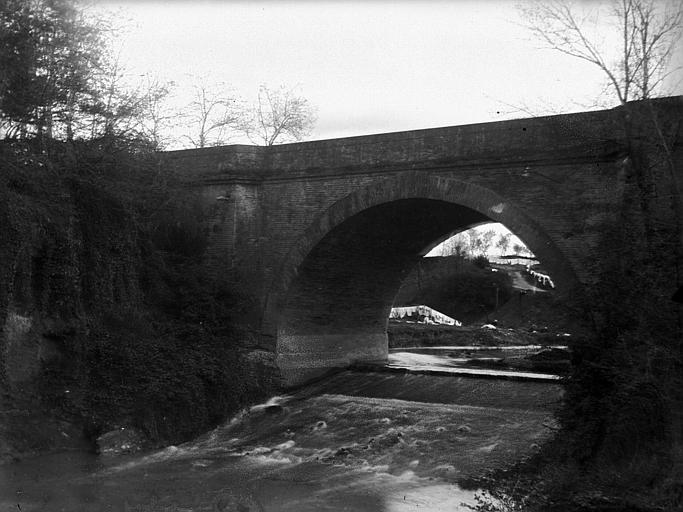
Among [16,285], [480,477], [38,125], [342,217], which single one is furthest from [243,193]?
[480,477]

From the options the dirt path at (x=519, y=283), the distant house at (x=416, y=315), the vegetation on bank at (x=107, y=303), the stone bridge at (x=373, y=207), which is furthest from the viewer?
the dirt path at (x=519, y=283)

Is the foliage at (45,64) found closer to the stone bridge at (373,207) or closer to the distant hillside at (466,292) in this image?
the stone bridge at (373,207)

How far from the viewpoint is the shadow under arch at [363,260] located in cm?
1240

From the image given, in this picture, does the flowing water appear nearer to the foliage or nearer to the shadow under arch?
the shadow under arch

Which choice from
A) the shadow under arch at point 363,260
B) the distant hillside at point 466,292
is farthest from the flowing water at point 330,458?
the distant hillside at point 466,292

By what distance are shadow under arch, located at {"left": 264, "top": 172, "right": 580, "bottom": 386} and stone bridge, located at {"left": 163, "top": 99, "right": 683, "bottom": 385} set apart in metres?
0.03

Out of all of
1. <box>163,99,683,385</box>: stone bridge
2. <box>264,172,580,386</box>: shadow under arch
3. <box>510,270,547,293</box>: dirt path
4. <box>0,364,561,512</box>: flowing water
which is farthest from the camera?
<box>510,270,547,293</box>: dirt path

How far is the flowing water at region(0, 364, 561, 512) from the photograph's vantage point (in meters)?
8.31

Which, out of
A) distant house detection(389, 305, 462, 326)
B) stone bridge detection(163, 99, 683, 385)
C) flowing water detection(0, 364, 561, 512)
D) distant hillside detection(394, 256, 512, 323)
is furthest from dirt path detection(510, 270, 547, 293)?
flowing water detection(0, 364, 561, 512)

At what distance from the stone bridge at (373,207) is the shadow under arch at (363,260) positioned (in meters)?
0.03

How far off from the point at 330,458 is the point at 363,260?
6140 millimetres

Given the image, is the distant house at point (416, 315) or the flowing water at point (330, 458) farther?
the distant house at point (416, 315)

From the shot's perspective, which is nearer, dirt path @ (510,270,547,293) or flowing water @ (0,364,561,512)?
flowing water @ (0,364,561,512)

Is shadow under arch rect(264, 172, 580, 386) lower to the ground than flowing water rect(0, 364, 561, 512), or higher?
higher
